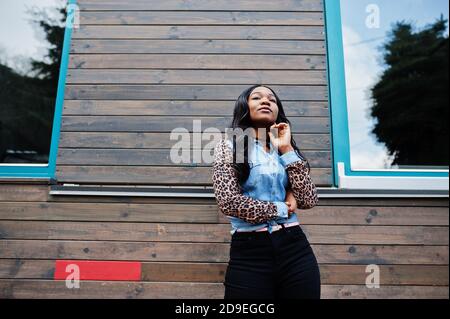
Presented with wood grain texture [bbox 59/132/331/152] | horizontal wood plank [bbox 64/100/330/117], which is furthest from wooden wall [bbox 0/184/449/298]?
horizontal wood plank [bbox 64/100/330/117]

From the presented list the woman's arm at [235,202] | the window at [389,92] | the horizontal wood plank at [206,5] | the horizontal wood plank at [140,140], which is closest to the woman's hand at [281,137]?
the woman's arm at [235,202]

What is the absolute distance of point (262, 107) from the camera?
5.28ft

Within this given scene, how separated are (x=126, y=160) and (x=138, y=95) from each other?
54cm

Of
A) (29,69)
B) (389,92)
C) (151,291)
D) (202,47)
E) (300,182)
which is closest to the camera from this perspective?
(300,182)

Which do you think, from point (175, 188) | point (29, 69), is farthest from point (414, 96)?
point (29, 69)

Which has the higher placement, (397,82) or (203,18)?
(203,18)

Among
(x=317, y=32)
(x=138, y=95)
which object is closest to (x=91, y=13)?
(x=138, y=95)

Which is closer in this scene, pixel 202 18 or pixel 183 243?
pixel 183 243

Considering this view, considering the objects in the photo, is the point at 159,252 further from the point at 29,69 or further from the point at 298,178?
the point at 29,69

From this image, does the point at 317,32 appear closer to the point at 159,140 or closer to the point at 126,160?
the point at 159,140

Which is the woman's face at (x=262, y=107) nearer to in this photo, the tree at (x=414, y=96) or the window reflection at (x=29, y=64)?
the tree at (x=414, y=96)

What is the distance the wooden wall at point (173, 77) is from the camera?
2.45m

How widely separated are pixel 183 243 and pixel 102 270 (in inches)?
24.0
